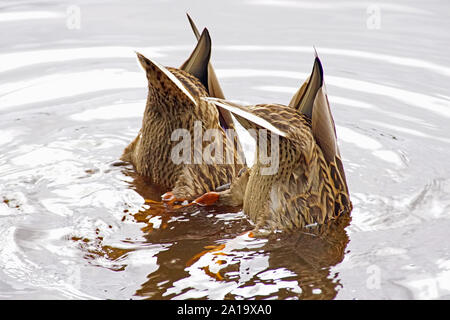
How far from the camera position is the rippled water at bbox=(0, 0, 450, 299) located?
4.69 meters

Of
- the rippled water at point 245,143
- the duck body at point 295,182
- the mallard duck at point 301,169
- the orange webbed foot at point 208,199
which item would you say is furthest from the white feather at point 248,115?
the orange webbed foot at point 208,199

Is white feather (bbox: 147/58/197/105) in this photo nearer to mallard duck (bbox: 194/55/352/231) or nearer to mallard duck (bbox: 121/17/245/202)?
mallard duck (bbox: 121/17/245/202)

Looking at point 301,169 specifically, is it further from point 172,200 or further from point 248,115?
point 172,200

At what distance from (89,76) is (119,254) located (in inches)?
158

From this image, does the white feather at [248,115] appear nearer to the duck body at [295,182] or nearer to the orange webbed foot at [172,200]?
the duck body at [295,182]

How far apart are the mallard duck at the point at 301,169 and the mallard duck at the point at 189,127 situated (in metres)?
0.51

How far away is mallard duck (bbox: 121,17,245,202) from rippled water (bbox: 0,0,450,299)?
0.24 m

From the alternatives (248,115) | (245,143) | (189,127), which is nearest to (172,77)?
(189,127)

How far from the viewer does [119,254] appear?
4.91 meters

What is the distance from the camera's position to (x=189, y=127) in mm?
5652

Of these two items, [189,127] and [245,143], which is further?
[245,143]

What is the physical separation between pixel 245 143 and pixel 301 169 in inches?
76.4

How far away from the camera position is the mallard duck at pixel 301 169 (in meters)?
4.93

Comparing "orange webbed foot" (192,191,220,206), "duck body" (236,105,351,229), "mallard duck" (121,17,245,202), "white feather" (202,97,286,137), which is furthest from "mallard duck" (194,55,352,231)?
"mallard duck" (121,17,245,202)
